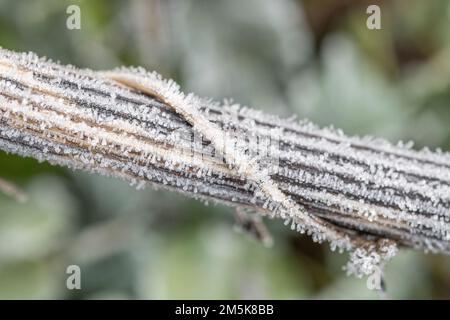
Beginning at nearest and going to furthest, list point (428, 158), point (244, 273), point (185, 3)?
point (428, 158) < point (244, 273) < point (185, 3)

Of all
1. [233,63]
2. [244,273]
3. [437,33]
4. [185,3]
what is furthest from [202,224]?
[437,33]

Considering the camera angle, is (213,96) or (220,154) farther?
(213,96)

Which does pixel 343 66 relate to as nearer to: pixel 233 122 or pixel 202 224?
→ pixel 202 224

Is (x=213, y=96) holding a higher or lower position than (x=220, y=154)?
higher

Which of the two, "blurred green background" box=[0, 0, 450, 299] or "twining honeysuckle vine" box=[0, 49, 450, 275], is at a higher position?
"blurred green background" box=[0, 0, 450, 299]

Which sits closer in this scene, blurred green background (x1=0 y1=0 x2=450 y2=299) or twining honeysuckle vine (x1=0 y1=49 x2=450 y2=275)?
twining honeysuckle vine (x1=0 y1=49 x2=450 y2=275)
